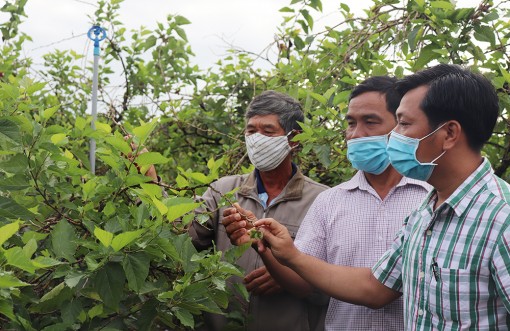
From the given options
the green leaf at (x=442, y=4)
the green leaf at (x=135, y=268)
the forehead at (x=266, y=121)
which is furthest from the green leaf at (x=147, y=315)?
the green leaf at (x=442, y=4)

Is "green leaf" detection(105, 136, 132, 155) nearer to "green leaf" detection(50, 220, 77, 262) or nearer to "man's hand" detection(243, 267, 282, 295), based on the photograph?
"green leaf" detection(50, 220, 77, 262)

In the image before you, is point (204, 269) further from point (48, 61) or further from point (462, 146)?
point (48, 61)

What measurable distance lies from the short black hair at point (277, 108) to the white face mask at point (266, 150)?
0.37 ft

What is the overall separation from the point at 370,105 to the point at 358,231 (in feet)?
1.65

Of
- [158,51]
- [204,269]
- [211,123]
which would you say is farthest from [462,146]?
[158,51]

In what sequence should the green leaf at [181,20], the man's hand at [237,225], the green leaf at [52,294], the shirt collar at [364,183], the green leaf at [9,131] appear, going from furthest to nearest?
the green leaf at [181,20] < the shirt collar at [364,183] < the man's hand at [237,225] < the green leaf at [52,294] < the green leaf at [9,131]

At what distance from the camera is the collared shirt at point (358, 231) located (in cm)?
311

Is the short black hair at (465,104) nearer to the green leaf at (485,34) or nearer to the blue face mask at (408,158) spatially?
the blue face mask at (408,158)

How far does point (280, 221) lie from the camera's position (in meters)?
3.68

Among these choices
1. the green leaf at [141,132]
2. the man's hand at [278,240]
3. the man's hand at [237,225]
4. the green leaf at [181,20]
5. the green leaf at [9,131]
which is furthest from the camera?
the green leaf at [181,20]

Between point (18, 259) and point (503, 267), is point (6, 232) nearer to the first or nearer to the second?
point (18, 259)

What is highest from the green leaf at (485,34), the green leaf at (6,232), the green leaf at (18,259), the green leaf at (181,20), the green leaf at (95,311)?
the green leaf at (181,20)

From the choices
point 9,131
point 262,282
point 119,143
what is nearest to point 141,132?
point 119,143

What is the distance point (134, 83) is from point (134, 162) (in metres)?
3.61
